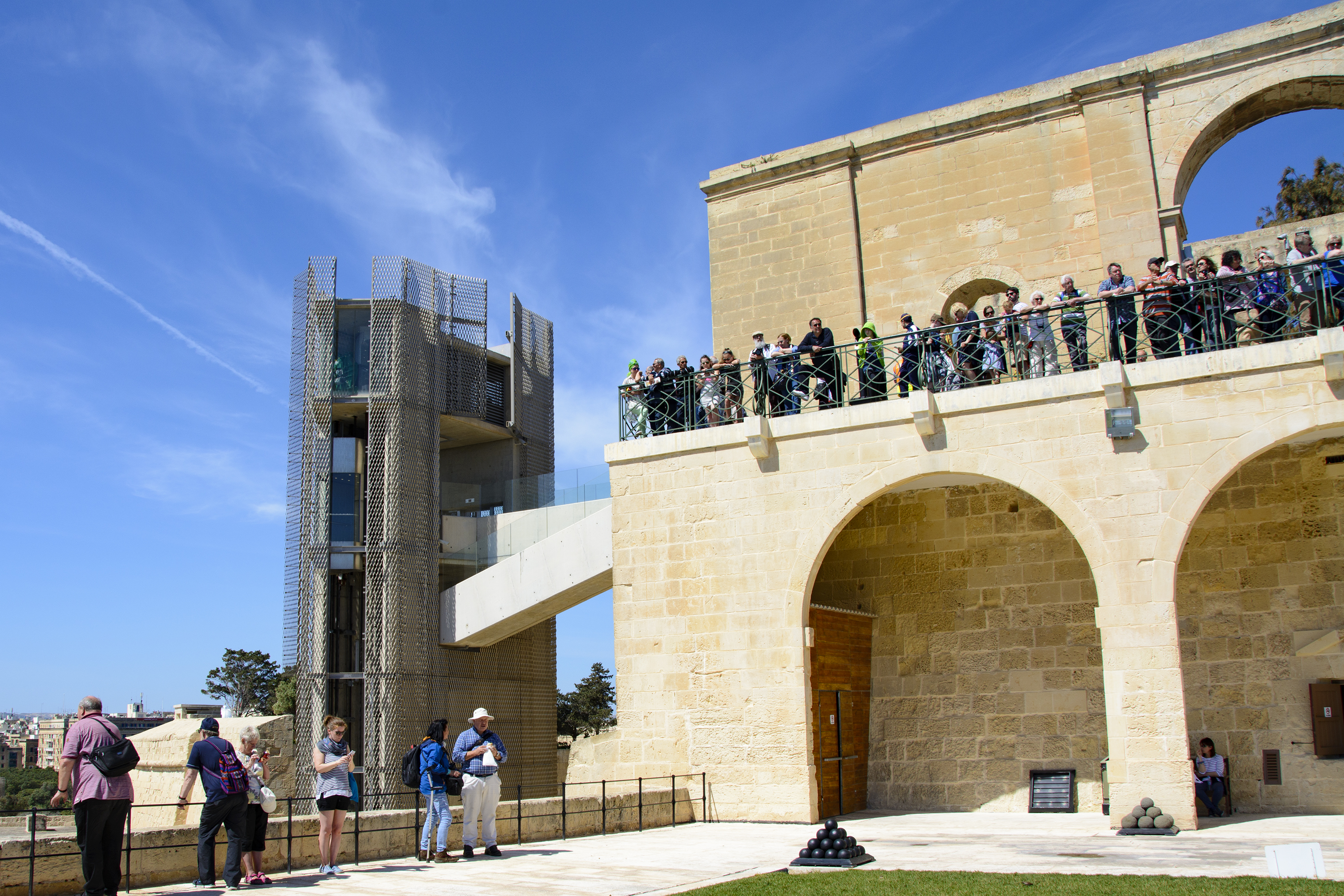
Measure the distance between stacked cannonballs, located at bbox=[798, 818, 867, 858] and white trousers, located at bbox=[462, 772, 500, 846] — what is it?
2.51 meters

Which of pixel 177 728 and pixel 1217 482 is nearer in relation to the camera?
pixel 1217 482

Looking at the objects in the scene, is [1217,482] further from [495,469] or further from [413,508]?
[495,469]

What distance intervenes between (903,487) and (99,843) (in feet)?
28.6

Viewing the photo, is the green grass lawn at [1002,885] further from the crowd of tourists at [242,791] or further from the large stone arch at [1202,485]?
the large stone arch at [1202,485]

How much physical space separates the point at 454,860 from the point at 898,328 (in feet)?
30.2

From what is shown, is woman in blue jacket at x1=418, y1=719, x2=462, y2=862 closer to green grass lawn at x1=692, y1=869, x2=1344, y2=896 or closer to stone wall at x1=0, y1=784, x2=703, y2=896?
stone wall at x1=0, y1=784, x2=703, y2=896

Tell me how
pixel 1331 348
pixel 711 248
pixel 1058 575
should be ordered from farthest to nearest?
pixel 711 248 → pixel 1058 575 → pixel 1331 348

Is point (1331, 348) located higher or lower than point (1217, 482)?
higher

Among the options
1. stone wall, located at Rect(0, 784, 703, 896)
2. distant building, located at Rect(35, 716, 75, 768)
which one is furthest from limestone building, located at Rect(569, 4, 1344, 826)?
distant building, located at Rect(35, 716, 75, 768)

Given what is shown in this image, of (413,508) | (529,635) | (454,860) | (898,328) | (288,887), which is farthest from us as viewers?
(529,635)

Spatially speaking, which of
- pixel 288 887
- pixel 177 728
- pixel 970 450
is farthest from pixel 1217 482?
pixel 177 728

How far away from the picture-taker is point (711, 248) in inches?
643

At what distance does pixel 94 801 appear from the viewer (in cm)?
638

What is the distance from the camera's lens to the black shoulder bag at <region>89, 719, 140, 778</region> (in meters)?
6.42
